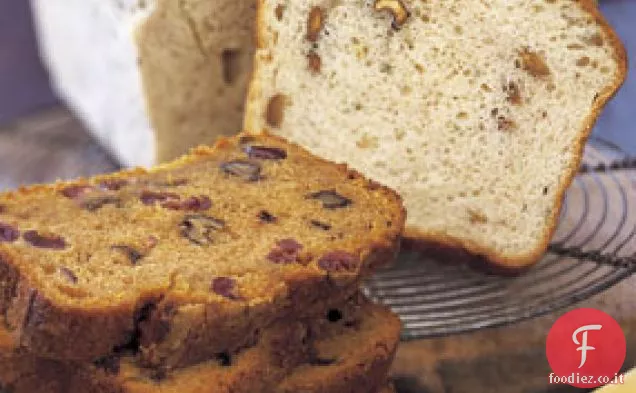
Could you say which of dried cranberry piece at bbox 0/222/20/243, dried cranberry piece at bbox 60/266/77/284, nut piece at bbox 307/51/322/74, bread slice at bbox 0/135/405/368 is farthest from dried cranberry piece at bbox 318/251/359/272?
nut piece at bbox 307/51/322/74

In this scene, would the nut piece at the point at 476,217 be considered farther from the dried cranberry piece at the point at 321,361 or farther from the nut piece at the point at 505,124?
the dried cranberry piece at the point at 321,361

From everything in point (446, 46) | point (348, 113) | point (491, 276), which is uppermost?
point (446, 46)

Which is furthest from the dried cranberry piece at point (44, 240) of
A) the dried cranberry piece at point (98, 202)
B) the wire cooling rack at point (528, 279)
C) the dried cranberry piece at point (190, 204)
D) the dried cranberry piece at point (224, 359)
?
the wire cooling rack at point (528, 279)

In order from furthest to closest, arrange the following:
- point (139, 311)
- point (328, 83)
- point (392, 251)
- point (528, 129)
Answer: point (328, 83) → point (528, 129) → point (392, 251) → point (139, 311)

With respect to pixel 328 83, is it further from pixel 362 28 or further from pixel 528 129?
pixel 528 129

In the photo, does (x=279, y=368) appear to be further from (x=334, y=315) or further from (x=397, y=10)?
(x=397, y=10)

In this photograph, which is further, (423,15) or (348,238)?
(423,15)

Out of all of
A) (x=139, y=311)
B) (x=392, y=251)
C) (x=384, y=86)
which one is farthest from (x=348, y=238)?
(x=384, y=86)

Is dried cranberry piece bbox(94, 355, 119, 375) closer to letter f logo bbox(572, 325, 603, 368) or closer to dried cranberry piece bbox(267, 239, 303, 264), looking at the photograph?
dried cranberry piece bbox(267, 239, 303, 264)

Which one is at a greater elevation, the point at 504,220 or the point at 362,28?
the point at 362,28
